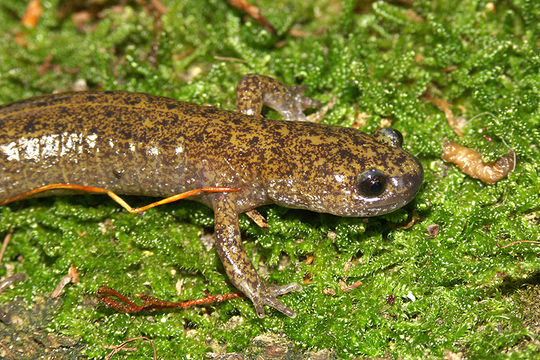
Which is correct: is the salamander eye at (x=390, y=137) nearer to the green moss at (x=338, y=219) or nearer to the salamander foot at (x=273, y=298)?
the green moss at (x=338, y=219)

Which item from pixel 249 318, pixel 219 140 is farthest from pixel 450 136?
pixel 249 318

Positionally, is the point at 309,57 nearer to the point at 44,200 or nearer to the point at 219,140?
the point at 219,140

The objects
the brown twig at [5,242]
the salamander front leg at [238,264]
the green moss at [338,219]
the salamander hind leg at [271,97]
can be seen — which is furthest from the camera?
the salamander hind leg at [271,97]

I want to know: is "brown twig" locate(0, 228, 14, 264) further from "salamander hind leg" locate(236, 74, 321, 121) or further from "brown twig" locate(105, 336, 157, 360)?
"salamander hind leg" locate(236, 74, 321, 121)

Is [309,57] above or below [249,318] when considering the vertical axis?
above

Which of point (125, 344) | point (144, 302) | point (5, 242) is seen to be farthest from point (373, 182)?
point (5, 242)

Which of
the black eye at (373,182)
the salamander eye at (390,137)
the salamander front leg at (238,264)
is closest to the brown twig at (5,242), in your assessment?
the salamander front leg at (238,264)

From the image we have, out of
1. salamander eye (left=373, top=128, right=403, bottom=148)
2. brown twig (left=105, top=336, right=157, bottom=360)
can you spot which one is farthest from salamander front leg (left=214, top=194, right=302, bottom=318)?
salamander eye (left=373, top=128, right=403, bottom=148)

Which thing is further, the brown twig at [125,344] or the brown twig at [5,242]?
the brown twig at [5,242]
